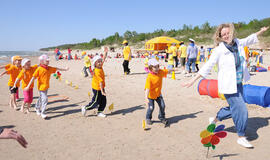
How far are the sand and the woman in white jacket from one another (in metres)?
0.71

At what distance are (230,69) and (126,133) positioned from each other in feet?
7.89

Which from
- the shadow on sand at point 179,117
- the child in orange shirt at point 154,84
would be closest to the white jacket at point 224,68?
the child in orange shirt at point 154,84

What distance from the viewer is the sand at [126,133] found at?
11.5ft

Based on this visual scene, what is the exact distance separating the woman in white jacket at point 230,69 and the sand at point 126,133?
0.71 m

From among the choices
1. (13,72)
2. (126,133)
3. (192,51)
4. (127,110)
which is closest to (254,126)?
(126,133)

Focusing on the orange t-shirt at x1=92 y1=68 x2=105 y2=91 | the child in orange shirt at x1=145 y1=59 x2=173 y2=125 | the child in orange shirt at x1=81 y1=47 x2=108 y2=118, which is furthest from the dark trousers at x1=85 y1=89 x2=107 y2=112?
the child in orange shirt at x1=145 y1=59 x2=173 y2=125

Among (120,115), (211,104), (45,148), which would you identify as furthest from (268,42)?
(45,148)

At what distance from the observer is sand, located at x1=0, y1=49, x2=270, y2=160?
352 centimetres

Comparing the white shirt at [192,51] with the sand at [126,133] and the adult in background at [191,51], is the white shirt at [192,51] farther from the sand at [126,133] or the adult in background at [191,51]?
the sand at [126,133]

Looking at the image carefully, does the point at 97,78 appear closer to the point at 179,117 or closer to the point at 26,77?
the point at 26,77

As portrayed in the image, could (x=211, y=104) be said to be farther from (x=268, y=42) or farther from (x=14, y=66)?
(x=268, y=42)

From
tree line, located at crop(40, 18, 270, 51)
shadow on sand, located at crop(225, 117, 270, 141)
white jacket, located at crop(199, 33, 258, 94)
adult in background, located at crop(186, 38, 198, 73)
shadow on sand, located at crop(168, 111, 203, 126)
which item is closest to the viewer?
white jacket, located at crop(199, 33, 258, 94)

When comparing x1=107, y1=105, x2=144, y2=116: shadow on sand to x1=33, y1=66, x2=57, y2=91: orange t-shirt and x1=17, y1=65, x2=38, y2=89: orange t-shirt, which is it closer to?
x1=33, y1=66, x2=57, y2=91: orange t-shirt

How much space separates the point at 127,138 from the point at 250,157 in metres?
2.17
